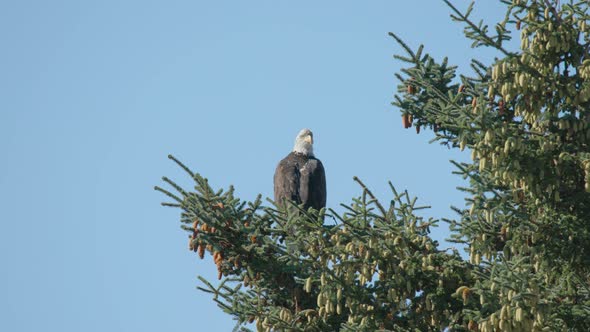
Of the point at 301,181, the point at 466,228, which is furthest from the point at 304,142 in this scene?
the point at 466,228

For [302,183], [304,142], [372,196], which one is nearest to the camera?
[372,196]

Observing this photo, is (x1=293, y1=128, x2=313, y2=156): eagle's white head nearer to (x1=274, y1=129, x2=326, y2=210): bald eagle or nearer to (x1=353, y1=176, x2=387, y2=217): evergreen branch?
(x1=274, y1=129, x2=326, y2=210): bald eagle

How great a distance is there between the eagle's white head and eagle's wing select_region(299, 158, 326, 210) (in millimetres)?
777

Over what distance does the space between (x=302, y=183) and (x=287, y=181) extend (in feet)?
0.60

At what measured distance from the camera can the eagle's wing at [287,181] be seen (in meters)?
12.1

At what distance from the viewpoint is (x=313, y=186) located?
12266 millimetres

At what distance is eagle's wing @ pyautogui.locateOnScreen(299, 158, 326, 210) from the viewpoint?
39.8 feet

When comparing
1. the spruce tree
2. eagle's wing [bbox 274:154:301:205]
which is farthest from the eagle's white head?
the spruce tree

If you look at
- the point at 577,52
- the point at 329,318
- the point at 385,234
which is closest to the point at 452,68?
the point at 577,52

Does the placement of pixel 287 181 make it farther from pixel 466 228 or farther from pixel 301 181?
pixel 466 228

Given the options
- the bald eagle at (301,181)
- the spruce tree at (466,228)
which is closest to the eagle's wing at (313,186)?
the bald eagle at (301,181)

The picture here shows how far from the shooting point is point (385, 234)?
687 centimetres

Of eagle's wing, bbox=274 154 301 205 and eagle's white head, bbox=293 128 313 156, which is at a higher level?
eagle's white head, bbox=293 128 313 156

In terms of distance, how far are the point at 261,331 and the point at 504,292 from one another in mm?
1723
